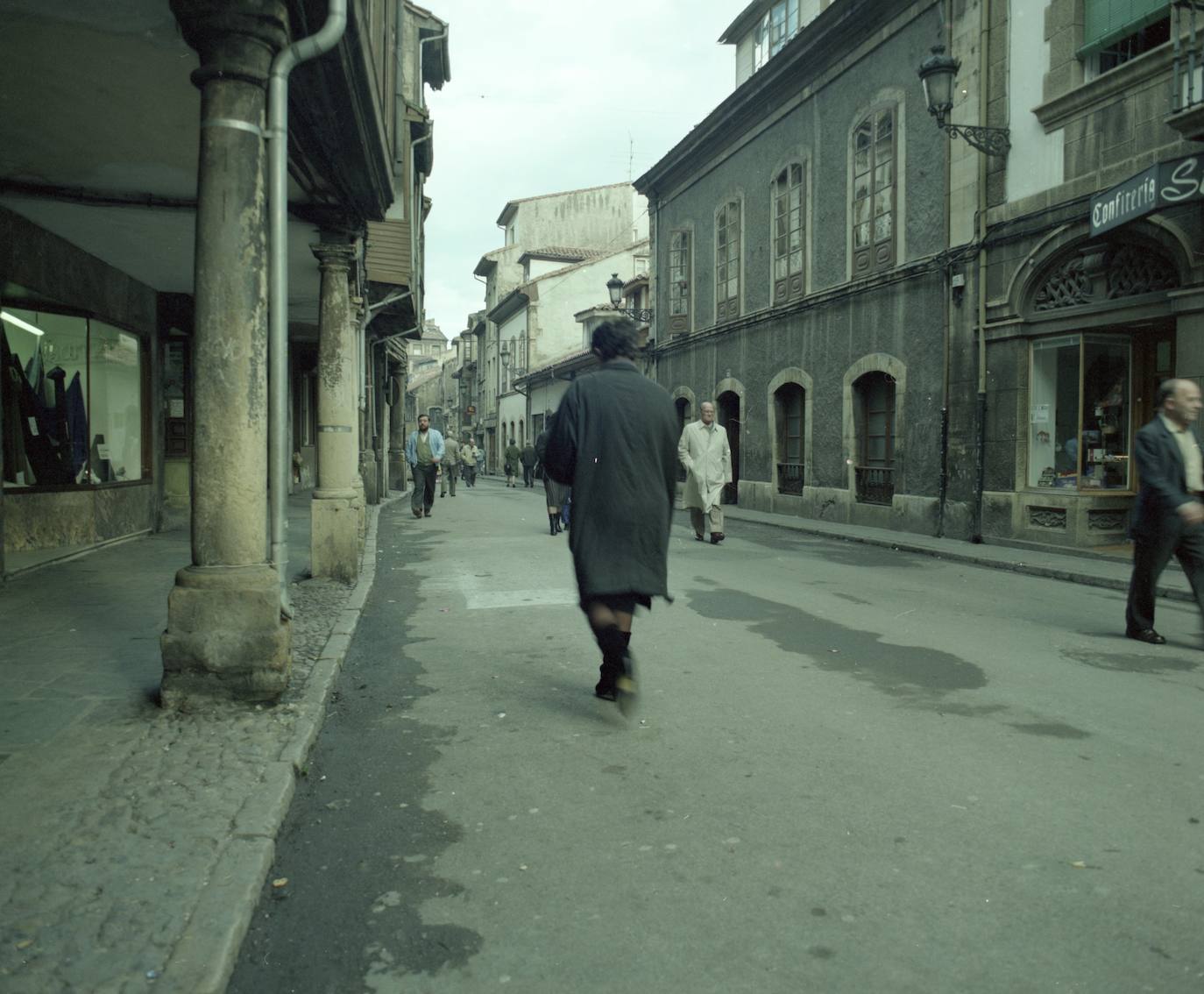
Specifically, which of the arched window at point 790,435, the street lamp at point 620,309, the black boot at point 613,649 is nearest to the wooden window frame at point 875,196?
the arched window at point 790,435

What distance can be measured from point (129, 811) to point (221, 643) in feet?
4.54

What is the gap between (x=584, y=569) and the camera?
478 cm

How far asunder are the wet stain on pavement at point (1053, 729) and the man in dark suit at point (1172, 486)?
2.33 meters

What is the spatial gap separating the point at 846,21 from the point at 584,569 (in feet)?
52.9

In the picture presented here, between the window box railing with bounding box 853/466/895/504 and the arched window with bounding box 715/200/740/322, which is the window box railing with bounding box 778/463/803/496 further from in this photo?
the arched window with bounding box 715/200/740/322

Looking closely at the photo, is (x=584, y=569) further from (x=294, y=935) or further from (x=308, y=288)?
(x=308, y=288)

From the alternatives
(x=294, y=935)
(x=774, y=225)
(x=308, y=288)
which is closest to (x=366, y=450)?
(x=308, y=288)

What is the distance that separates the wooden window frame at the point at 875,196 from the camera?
1697cm

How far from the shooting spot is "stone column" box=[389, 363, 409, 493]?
104 feet

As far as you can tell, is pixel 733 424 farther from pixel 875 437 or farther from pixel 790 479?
pixel 875 437

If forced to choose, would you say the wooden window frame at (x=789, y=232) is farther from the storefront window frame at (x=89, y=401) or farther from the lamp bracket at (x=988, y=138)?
the storefront window frame at (x=89, y=401)

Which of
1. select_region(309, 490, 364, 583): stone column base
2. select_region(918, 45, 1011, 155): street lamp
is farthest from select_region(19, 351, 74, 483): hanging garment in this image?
select_region(918, 45, 1011, 155): street lamp

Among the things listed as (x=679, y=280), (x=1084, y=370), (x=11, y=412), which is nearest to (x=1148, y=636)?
(x=1084, y=370)

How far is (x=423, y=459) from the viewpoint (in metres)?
18.2
